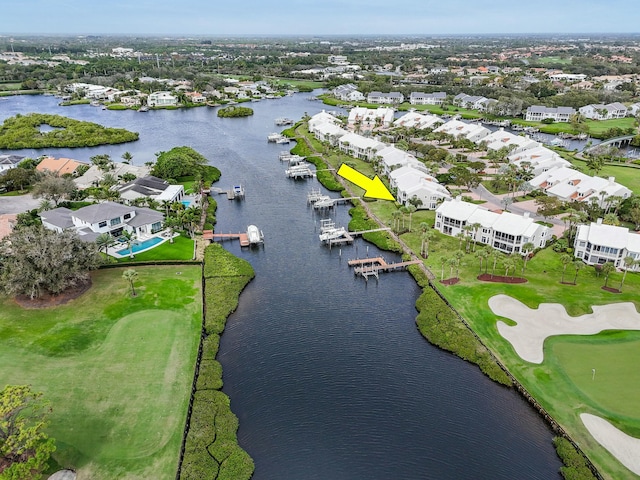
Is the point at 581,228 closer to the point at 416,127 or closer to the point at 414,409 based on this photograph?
the point at 414,409

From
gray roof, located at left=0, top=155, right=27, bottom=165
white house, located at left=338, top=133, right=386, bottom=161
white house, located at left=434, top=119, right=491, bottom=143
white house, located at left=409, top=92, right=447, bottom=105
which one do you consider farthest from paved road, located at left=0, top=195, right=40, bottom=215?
white house, located at left=409, top=92, right=447, bottom=105

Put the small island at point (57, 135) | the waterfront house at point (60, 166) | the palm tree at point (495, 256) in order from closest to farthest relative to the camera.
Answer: the palm tree at point (495, 256) → the waterfront house at point (60, 166) → the small island at point (57, 135)

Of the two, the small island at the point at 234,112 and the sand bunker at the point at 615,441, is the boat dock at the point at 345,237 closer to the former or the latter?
the sand bunker at the point at 615,441

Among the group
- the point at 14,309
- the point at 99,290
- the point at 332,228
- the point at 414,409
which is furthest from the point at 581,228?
the point at 14,309

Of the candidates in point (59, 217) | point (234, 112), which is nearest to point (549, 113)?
point (234, 112)

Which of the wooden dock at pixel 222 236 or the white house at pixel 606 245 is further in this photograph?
the wooden dock at pixel 222 236

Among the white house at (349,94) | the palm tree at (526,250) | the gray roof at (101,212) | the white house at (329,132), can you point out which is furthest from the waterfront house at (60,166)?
the white house at (349,94)

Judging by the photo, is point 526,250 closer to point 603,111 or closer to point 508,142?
point 508,142

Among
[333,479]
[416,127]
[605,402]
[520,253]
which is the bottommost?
[333,479]
